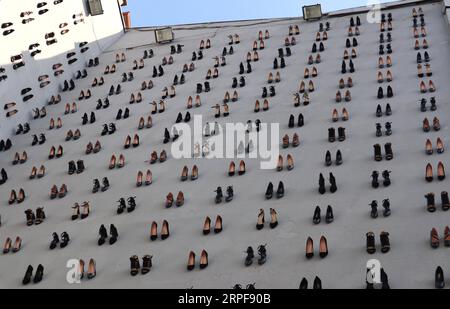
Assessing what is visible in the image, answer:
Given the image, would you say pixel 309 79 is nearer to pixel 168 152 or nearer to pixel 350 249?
pixel 168 152

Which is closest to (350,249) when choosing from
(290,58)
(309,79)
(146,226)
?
(146,226)

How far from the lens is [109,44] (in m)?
38.7

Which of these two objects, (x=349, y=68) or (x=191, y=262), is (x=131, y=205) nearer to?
(x=191, y=262)

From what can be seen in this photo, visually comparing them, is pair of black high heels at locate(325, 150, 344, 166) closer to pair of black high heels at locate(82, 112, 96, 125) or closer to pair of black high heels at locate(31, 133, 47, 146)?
pair of black high heels at locate(82, 112, 96, 125)

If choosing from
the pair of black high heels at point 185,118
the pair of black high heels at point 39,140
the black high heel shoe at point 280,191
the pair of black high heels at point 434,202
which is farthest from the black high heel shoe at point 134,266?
the pair of black high heels at point 39,140

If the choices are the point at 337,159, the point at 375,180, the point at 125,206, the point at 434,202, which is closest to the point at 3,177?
the point at 125,206

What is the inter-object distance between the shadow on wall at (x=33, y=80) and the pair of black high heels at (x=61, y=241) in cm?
882

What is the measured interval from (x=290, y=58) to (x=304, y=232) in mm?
12285

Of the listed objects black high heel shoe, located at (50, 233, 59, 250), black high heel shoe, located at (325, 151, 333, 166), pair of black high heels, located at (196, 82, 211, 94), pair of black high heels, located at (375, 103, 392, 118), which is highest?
pair of black high heels, located at (196, 82, 211, 94)

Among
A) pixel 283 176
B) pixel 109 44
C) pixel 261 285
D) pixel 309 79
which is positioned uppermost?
pixel 109 44

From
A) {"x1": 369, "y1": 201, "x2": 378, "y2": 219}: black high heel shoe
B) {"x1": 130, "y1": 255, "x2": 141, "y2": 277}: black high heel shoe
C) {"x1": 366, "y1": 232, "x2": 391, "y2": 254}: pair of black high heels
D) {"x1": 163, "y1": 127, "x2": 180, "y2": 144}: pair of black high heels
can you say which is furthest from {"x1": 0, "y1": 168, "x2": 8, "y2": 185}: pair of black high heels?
{"x1": 366, "y1": 232, "x2": 391, "y2": 254}: pair of black high heels

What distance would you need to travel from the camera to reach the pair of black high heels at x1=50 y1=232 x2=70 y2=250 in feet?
70.6

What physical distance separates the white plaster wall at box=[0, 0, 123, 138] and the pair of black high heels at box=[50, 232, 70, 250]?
8858mm

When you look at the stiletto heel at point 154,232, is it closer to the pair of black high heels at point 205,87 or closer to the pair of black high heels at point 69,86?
the pair of black high heels at point 205,87
